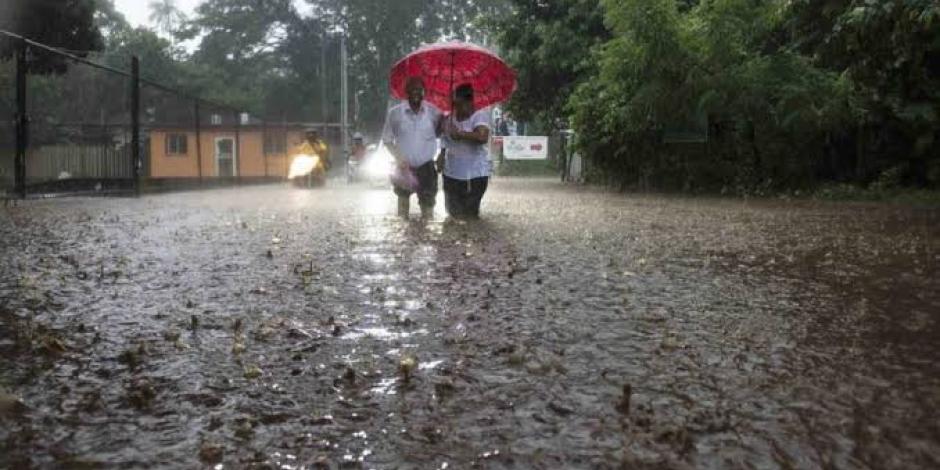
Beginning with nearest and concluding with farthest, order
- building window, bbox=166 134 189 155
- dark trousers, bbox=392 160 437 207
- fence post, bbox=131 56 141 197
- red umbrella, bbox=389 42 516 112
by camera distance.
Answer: dark trousers, bbox=392 160 437 207
red umbrella, bbox=389 42 516 112
fence post, bbox=131 56 141 197
building window, bbox=166 134 189 155

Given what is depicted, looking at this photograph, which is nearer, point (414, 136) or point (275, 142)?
point (414, 136)

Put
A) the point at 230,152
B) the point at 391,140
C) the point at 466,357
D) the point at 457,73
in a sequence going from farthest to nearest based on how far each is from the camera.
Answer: the point at 230,152, the point at 457,73, the point at 391,140, the point at 466,357

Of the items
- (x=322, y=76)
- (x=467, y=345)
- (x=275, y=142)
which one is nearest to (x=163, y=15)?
(x=322, y=76)

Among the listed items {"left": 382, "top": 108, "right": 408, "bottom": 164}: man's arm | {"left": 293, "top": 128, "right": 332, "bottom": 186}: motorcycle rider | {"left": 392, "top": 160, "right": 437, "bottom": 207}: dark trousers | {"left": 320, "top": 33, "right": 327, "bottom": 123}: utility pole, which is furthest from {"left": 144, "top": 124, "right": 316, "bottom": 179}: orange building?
{"left": 320, "top": 33, "right": 327, "bottom": 123}: utility pole

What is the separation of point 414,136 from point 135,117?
251 inches

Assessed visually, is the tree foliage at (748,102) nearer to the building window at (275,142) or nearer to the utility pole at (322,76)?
the building window at (275,142)

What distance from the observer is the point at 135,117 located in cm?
1373

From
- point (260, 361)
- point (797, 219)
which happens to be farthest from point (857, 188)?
point (260, 361)

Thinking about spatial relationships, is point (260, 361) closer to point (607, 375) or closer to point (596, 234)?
point (607, 375)

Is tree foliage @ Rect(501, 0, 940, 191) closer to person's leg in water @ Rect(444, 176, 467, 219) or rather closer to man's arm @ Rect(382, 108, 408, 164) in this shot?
person's leg in water @ Rect(444, 176, 467, 219)

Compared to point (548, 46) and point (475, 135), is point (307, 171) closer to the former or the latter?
point (548, 46)

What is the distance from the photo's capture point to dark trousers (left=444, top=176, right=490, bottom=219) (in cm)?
934

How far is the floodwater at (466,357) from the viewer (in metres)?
2.08

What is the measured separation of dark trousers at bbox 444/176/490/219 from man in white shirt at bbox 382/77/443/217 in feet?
0.91
